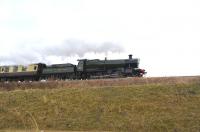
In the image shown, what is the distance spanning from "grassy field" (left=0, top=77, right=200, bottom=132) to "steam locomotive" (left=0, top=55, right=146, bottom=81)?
5352 mm

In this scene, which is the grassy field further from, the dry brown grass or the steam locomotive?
the steam locomotive

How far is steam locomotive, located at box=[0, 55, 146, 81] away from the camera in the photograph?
4044 cm

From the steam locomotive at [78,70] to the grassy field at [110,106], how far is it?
17.6ft

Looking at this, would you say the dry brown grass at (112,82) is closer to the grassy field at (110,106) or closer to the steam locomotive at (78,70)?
the grassy field at (110,106)

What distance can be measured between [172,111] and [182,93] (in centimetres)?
349

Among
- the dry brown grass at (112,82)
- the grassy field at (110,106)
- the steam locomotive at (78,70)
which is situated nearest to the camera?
the grassy field at (110,106)

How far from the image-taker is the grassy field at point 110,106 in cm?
2589

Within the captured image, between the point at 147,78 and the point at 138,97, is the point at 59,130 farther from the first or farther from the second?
the point at 147,78

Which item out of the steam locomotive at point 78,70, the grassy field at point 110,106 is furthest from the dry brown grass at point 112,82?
the steam locomotive at point 78,70

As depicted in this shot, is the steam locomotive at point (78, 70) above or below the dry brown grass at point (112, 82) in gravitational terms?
above

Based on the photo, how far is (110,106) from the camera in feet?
95.2

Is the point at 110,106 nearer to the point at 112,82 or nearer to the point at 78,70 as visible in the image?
the point at 112,82

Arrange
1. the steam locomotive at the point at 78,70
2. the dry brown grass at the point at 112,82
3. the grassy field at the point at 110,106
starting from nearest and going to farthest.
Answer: the grassy field at the point at 110,106 → the dry brown grass at the point at 112,82 → the steam locomotive at the point at 78,70

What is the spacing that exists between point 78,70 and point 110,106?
51.0 ft
